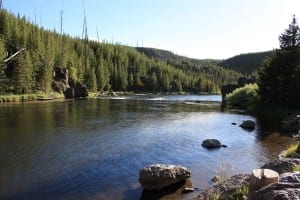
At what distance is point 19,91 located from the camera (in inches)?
4082

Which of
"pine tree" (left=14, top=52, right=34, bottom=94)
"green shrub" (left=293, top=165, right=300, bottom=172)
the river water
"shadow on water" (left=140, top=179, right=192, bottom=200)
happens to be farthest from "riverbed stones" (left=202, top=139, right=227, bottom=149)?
"pine tree" (left=14, top=52, right=34, bottom=94)

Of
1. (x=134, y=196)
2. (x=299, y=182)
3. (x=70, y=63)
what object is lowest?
(x=134, y=196)

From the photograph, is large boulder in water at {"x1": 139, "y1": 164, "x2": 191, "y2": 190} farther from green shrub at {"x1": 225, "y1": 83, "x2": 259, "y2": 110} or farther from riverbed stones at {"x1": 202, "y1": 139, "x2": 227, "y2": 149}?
green shrub at {"x1": 225, "y1": 83, "x2": 259, "y2": 110}

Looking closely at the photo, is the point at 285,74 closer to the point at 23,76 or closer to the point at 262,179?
the point at 262,179

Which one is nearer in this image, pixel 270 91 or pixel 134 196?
pixel 134 196

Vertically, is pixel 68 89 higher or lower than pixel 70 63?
lower

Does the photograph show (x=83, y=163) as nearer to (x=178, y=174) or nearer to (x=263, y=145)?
(x=178, y=174)

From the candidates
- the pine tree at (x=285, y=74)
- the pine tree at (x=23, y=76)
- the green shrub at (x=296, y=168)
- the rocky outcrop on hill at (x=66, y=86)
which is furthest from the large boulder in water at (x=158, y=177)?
the rocky outcrop on hill at (x=66, y=86)

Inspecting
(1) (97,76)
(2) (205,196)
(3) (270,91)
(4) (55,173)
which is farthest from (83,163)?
(1) (97,76)

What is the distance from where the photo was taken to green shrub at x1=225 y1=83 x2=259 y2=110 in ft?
249

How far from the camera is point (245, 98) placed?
8412cm

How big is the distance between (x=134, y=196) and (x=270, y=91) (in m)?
47.6

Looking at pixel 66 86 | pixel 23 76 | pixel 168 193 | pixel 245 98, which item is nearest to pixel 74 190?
pixel 168 193

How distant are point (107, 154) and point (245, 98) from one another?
59385mm
